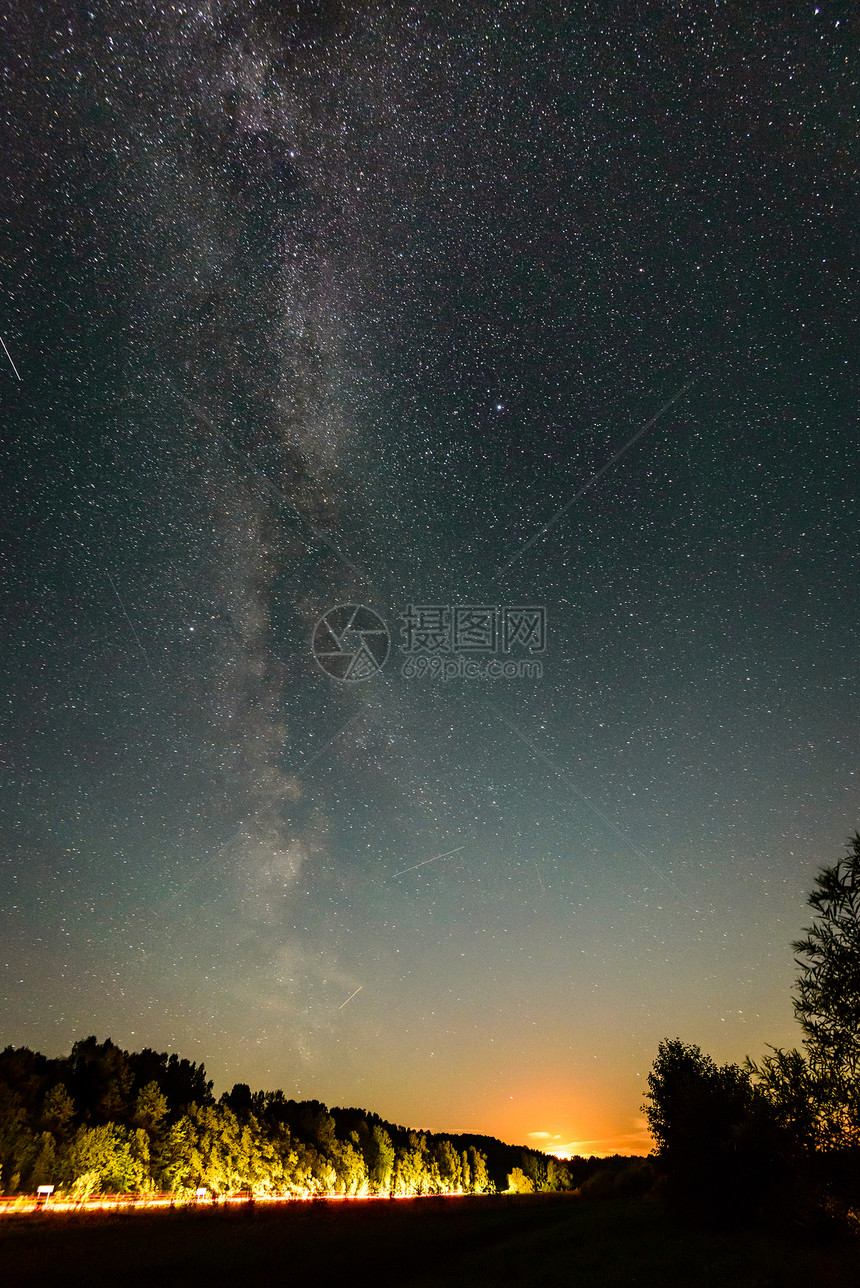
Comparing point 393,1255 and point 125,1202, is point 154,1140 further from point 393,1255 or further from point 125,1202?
point 393,1255

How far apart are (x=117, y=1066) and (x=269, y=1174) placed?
1987 cm

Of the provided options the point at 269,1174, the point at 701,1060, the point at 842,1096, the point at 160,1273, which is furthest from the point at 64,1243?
the point at 269,1174

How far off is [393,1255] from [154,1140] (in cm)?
4032

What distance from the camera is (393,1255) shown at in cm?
3178

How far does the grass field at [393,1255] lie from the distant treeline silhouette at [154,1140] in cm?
1066

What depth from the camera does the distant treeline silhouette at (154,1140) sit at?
50.2 m

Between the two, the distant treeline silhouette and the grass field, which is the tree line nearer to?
the grass field

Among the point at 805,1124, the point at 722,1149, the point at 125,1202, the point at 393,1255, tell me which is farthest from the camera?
the point at 125,1202

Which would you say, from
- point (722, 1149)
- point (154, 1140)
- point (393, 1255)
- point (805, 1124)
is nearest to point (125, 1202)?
point (154, 1140)

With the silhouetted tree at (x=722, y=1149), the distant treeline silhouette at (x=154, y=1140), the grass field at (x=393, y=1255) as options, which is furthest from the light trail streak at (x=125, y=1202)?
the silhouetted tree at (x=722, y=1149)

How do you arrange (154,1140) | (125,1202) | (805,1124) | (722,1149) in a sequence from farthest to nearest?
(154,1140), (125,1202), (722,1149), (805,1124)

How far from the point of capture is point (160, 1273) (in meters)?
24.3

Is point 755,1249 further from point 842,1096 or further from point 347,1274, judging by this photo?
point 347,1274

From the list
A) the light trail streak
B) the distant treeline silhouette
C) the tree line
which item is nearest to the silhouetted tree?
the tree line
